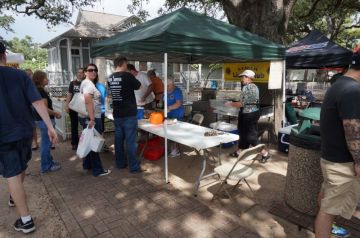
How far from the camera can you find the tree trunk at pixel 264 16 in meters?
6.47

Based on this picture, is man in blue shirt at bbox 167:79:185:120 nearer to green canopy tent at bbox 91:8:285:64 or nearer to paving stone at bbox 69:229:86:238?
green canopy tent at bbox 91:8:285:64

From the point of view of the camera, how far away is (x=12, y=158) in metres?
2.78

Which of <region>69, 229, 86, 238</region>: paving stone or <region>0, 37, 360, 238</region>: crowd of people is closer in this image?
<region>0, 37, 360, 238</region>: crowd of people

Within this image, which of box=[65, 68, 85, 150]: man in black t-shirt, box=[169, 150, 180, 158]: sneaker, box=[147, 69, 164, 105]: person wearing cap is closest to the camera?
box=[169, 150, 180, 158]: sneaker

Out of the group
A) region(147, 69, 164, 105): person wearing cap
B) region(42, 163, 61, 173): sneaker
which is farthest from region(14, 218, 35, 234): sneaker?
region(147, 69, 164, 105): person wearing cap

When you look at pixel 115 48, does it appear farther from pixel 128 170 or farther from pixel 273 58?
pixel 273 58

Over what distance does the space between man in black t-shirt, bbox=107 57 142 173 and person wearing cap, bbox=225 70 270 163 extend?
5.81ft

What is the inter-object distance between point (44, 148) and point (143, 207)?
212cm

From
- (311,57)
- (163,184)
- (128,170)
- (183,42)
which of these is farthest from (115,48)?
A: (311,57)

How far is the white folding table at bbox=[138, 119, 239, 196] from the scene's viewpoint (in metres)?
3.60

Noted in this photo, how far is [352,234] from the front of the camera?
2887 mm

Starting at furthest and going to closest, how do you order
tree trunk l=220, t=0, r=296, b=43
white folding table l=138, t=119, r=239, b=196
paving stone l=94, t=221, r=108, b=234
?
tree trunk l=220, t=0, r=296, b=43
white folding table l=138, t=119, r=239, b=196
paving stone l=94, t=221, r=108, b=234

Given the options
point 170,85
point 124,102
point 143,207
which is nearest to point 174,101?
point 170,85

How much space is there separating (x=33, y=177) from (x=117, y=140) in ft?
4.91
